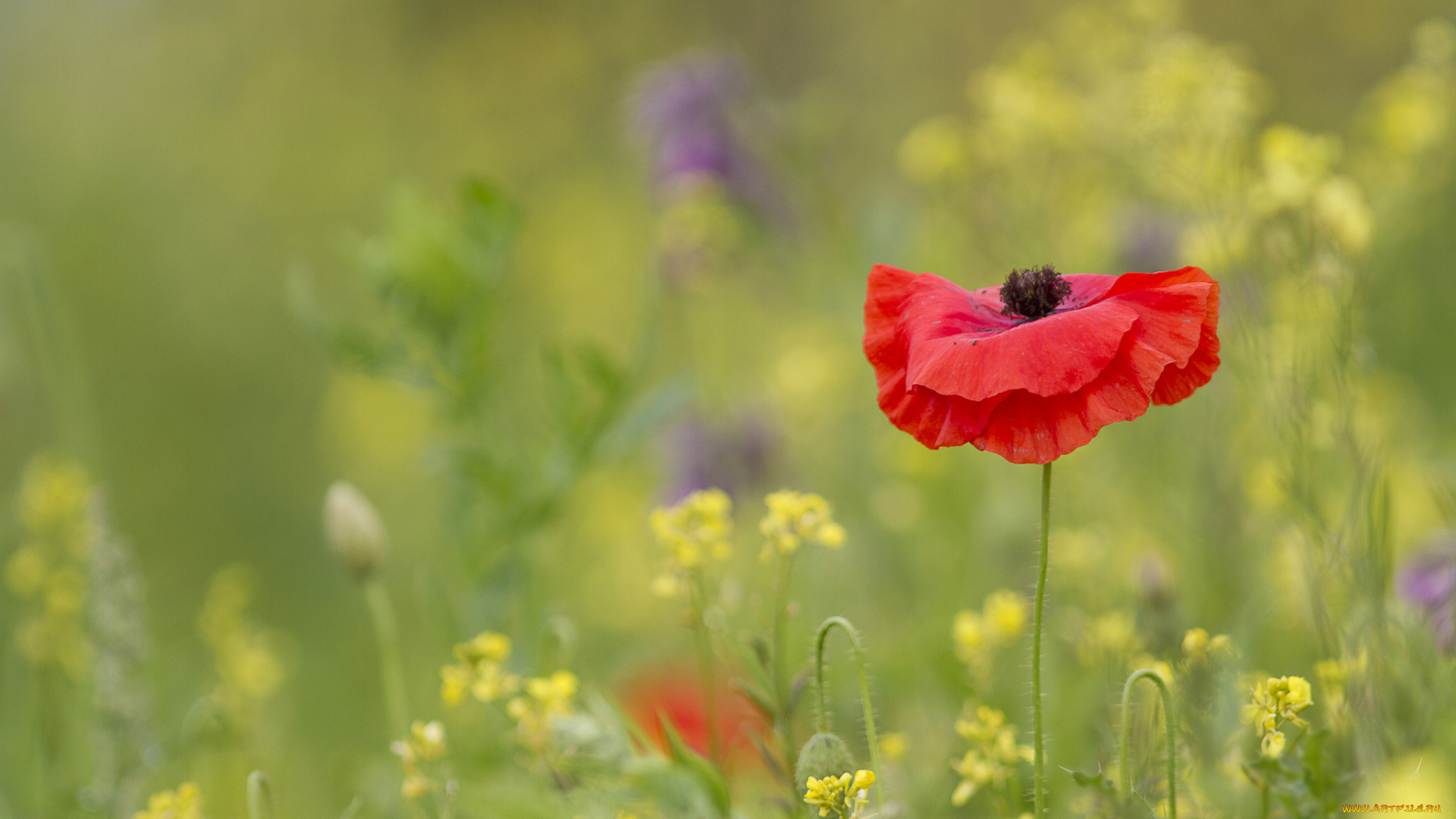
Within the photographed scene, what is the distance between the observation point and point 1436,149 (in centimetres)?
131

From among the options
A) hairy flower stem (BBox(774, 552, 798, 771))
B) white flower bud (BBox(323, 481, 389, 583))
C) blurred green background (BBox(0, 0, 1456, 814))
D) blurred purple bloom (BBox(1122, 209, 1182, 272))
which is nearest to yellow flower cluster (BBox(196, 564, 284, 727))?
blurred green background (BBox(0, 0, 1456, 814))

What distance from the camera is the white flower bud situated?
84cm

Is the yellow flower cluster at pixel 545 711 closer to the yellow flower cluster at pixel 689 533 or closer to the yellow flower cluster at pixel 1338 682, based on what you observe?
the yellow flower cluster at pixel 689 533

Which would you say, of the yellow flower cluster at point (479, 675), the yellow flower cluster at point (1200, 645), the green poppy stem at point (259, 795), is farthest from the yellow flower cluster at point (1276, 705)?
the green poppy stem at point (259, 795)

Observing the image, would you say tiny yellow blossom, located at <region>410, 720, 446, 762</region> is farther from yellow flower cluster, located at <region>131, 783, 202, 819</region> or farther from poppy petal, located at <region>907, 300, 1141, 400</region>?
poppy petal, located at <region>907, 300, 1141, 400</region>

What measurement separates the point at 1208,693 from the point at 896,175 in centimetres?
273

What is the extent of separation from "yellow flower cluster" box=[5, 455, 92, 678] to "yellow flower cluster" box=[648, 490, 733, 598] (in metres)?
0.56

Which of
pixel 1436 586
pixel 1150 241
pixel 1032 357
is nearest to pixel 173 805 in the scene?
pixel 1032 357

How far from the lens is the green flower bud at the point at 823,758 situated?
0.54 m

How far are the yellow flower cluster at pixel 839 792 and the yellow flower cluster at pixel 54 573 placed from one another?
703 mm

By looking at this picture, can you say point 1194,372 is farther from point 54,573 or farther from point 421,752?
point 54,573

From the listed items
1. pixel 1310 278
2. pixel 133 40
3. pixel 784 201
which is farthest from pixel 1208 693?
pixel 133 40

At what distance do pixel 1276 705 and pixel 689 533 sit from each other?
35 centimetres

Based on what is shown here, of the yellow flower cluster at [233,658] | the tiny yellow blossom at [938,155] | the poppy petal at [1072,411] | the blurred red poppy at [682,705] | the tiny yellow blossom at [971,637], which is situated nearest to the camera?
the poppy petal at [1072,411]
